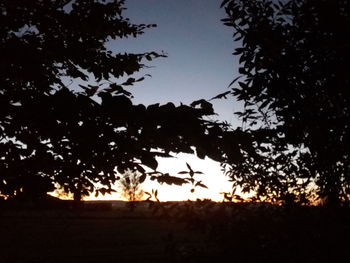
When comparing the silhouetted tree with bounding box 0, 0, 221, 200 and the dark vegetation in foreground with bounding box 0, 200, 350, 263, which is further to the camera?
the dark vegetation in foreground with bounding box 0, 200, 350, 263

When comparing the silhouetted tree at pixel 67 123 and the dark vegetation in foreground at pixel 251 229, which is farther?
the dark vegetation in foreground at pixel 251 229

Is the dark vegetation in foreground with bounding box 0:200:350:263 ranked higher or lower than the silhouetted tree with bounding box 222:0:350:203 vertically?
lower

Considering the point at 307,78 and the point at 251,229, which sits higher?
the point at 307,78

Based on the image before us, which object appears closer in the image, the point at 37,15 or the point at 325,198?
the point at 325,198

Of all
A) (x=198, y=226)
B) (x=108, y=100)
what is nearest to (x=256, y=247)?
(x=198, y=226)

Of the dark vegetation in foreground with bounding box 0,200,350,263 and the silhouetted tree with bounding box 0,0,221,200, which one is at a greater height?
the silhouetted tree with bounding box 0,0,221,200

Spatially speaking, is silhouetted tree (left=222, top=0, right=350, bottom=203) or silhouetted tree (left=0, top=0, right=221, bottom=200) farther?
silhouetted tree (left=222, top=0, right=350, bottom=203)

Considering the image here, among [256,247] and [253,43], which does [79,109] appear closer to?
[256,247]

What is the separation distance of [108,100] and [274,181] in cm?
352

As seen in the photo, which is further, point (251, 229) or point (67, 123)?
point (251, 229)

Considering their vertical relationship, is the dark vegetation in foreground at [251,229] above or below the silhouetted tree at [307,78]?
below

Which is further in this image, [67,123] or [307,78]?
[307,78]

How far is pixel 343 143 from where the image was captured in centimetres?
444

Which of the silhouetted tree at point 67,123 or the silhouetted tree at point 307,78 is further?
the silhouetted tree at point 307,78
